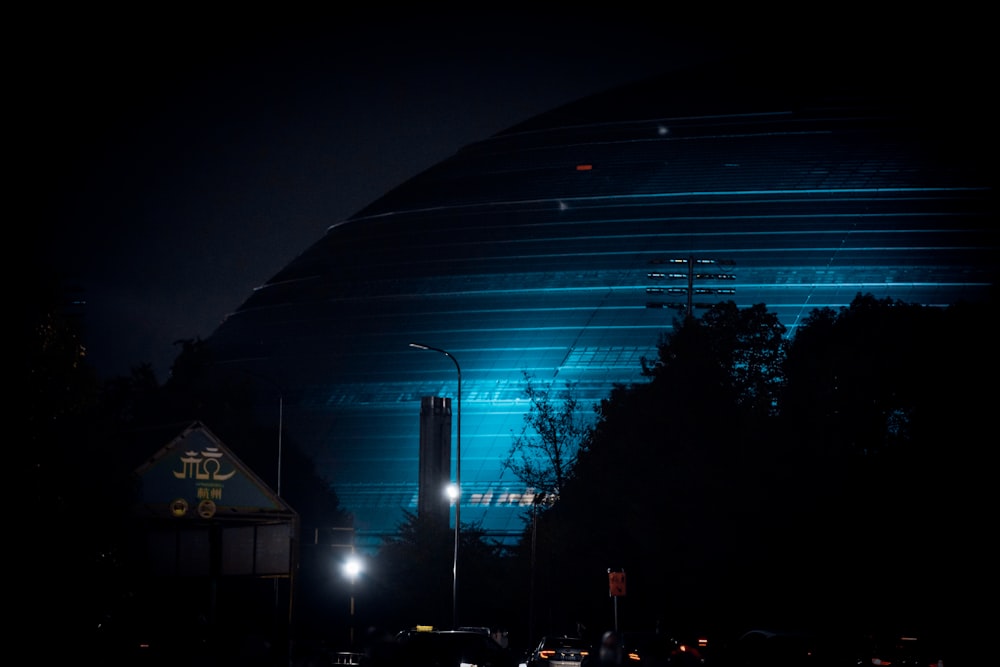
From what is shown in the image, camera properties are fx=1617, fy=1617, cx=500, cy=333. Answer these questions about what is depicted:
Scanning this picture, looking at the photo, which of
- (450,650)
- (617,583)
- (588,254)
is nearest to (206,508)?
(450,650)

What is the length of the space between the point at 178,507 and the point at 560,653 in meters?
36.9

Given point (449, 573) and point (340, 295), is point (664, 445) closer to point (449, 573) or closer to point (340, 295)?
point (449, 573)

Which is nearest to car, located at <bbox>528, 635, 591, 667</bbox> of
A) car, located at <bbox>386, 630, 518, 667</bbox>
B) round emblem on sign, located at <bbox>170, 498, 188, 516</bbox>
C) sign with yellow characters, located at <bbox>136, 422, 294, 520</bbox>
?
car, located at <bbox>386, 630, 518, 667</bbox>

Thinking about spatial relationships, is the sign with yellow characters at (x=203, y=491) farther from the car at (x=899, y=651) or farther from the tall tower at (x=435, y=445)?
the tall tower at (x=435, y=445)

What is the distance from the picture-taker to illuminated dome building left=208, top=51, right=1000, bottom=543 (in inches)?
5404

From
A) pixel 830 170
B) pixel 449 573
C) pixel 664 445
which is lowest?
pixel 449 573

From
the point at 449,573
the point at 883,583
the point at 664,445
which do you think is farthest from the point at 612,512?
the point at 449,573

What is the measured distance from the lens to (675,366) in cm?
6906

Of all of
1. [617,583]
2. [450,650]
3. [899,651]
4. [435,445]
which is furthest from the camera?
[435,445]

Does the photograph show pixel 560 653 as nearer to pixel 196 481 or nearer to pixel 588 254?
pixel 196 481

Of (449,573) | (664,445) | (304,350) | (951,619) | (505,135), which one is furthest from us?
(505,135)

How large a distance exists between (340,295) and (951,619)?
391 ft

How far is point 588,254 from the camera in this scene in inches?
5881

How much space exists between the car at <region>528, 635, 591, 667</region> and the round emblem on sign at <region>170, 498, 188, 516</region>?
33.9 metres
